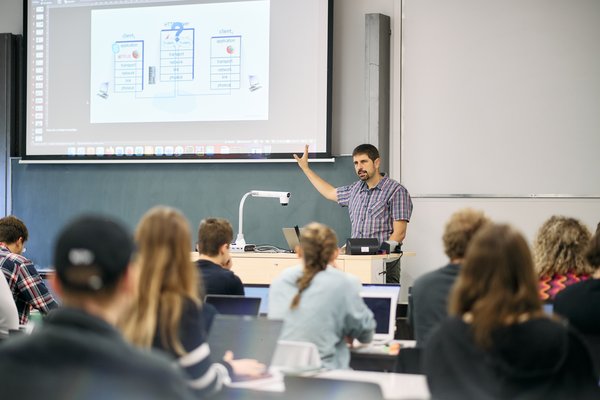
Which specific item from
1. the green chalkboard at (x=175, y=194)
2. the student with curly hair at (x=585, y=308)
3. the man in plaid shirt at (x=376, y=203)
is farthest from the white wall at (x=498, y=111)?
the student with curly hair at (x=585, y=308)

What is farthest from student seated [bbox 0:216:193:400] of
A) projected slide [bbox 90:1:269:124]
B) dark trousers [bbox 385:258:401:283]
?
projected slide [bbox 90:1:269:124]

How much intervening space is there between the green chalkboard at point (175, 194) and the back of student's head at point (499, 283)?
480 centimetres

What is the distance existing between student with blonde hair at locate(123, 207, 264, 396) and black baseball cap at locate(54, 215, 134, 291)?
0.88m

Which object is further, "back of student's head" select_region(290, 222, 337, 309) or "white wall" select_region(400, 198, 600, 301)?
"white wall" select_region(400, 198, 600, 301)

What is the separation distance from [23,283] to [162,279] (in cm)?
247

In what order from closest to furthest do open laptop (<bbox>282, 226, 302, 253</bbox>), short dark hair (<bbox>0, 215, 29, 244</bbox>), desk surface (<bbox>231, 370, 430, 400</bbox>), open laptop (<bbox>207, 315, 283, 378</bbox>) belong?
desk surface (<bbox>231, 370, 430, 400</bbox>)
open laptop (<bbox>207, 315, 283, 378</bbox>)
short dark hair (<bbox>0, 215, 29, 244</bbox>)
open laptop (<bbox>282, 226, 302, 253</bbox>)

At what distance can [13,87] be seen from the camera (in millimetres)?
7758

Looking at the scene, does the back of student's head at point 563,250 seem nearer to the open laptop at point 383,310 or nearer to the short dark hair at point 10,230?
the open laptop at point 383,310

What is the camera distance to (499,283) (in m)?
2.19

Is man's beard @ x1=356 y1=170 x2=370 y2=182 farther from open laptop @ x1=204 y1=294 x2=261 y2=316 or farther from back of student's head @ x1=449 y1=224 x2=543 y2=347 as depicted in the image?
back of student's head @ x1=449 y1=224 x2=543 y2=347

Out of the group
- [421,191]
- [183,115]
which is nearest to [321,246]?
[421,191]

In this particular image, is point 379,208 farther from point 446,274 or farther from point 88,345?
point 88,345

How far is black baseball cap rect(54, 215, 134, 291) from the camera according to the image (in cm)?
156

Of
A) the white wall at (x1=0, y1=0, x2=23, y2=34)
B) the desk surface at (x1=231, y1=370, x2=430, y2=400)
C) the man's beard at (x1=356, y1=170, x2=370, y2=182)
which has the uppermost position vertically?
the white wall at (x1=0, y1=0, x2=23, y2=34)
